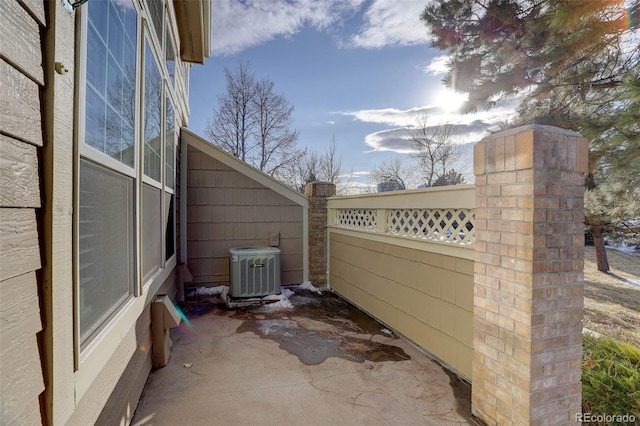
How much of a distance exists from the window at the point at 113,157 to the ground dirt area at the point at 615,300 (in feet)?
19.6

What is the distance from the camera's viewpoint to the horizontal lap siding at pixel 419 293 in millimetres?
2762

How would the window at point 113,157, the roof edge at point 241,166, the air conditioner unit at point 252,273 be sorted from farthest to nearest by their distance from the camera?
the roof edge at point 241,166
the air conditioner unit at point 252,273
the window at point 113,157

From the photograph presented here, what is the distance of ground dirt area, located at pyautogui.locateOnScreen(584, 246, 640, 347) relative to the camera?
5.05 metres

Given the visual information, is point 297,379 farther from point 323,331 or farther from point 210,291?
point 210,291

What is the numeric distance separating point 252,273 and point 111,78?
347cm

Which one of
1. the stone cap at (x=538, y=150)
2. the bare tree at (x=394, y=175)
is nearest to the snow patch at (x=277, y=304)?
the stone cap at (x=538, y=150)

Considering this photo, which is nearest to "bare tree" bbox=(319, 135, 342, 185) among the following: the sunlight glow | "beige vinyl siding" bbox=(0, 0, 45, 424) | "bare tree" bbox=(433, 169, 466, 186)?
"bare tree" bbox=(433, 169, 466, 186)

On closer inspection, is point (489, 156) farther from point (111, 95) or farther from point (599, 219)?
point (599, 219)

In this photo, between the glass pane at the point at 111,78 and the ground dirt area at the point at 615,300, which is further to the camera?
the ground dirt area at the point at 615,300

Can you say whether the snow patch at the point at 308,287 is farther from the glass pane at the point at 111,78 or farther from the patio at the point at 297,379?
the glass pane at the point at 111,78

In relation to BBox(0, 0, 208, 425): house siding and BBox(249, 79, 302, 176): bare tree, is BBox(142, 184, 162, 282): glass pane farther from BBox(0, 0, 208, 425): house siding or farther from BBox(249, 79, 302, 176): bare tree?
BBox(249, 79, 302, 176): bare tree

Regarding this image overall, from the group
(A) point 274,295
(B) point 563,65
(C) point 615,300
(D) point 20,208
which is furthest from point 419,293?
(C) point 615,300

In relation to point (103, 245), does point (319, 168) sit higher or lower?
higher

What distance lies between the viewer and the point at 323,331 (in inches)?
148
